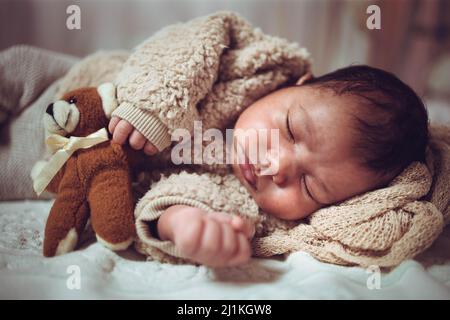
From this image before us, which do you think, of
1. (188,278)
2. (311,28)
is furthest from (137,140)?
(311,28)

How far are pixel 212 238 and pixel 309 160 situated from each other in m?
0.28

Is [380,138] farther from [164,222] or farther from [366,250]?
[164,222]

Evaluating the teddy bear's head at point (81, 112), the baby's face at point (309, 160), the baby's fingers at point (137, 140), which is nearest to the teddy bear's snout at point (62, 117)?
the teddy bear's head at point (81, 112)

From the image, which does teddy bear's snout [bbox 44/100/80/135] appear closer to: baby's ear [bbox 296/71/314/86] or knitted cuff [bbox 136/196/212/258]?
knitted cuff [bbox 136/196/212/258]

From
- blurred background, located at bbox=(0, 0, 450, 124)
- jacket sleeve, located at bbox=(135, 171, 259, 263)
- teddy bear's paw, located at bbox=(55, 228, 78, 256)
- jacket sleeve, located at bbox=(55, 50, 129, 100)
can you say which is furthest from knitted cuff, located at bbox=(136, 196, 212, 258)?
blurred background, located at bbox=(0, 0, 450, 124)

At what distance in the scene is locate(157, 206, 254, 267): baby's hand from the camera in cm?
53

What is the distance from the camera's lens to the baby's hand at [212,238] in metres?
0.53

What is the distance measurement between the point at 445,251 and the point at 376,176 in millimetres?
211

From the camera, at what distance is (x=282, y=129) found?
29.9 inches

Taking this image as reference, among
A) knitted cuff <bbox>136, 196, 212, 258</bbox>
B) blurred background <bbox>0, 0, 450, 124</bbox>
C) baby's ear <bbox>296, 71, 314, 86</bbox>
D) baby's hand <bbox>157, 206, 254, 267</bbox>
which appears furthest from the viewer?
blurred background <bbox>0, 0, 450, 124</bbox>

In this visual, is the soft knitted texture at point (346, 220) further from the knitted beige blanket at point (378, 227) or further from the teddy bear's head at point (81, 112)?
the teddy bear's head at point (81, 112)

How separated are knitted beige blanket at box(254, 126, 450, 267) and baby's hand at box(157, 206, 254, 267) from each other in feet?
0.58

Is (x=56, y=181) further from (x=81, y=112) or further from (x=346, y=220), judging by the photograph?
(x=346, y=220)

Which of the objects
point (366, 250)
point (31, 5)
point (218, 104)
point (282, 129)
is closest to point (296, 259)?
point (366, 250)
